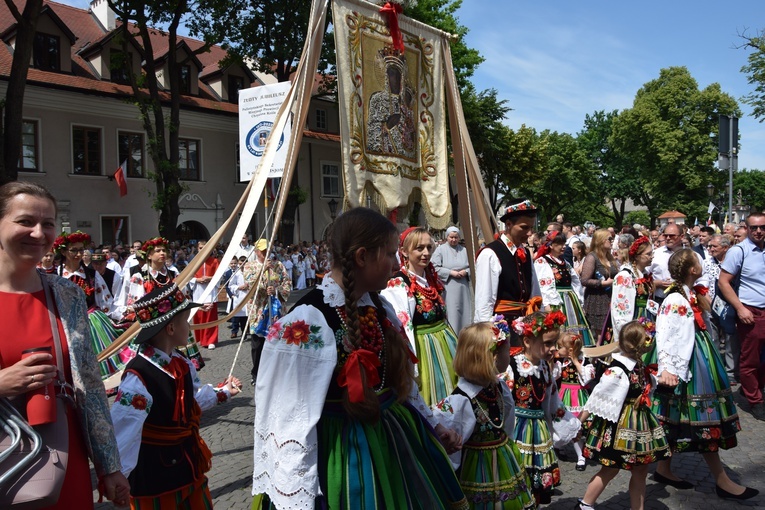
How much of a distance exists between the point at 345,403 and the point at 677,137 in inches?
1839

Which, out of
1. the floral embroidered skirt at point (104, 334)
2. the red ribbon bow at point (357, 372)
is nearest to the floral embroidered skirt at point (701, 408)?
the red ribbon bow at point (357, 372)

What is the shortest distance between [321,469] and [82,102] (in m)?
25.3

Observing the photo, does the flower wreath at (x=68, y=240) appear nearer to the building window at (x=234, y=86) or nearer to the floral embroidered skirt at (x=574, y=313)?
the floral embroidered skirt at (x=574, y=313)

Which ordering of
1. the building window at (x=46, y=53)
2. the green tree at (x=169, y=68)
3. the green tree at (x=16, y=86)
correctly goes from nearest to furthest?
the green tree at (x=16, y=86) < the green tree at (x=169, y=68) < the building window at (x=46, y=53)

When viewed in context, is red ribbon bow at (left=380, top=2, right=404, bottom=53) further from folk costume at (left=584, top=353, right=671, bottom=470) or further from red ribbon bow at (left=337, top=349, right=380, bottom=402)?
red ribbon bow at (left=337, top=349, right=380, bottom=402)

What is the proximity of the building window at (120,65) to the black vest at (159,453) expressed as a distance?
21250mm

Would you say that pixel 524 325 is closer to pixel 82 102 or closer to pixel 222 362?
pixel 222 362

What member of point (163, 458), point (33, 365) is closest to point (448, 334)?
point (163, 458)

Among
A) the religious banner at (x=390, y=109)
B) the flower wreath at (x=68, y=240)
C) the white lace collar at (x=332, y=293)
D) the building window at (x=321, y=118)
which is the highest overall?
the building window at (x=321, y=118)

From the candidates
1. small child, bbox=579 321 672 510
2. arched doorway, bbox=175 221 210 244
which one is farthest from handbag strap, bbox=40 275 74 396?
arched doorway, bbox=175 221 210 244

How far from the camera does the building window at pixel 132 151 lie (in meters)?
25.2

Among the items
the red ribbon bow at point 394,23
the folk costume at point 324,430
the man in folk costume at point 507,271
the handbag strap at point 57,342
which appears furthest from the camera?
the red ribbon bow at point 394,23

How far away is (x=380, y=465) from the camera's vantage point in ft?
7.44

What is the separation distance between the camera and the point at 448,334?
17.3 ft
